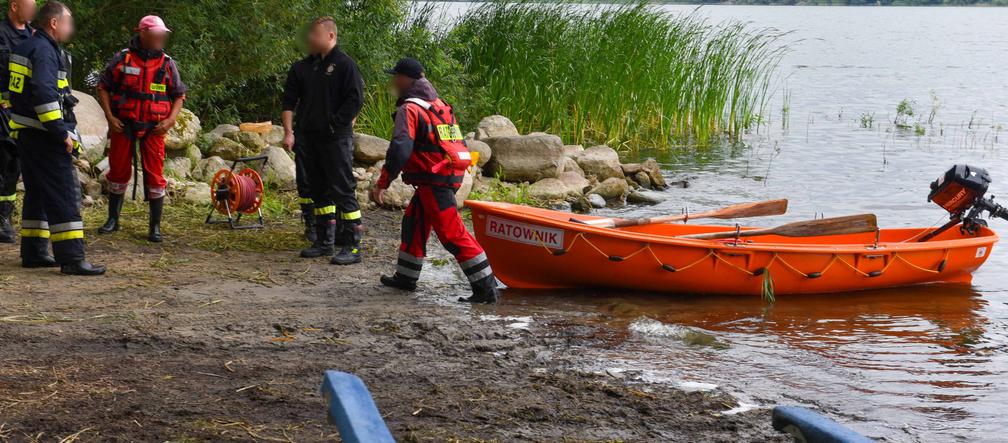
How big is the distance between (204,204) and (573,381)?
225 inches

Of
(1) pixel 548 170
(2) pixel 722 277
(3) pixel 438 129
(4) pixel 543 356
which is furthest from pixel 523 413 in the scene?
(1) pixel 548 170

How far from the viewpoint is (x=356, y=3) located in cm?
1445

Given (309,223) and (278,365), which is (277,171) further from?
(278,365)

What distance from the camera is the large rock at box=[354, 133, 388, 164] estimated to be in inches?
476

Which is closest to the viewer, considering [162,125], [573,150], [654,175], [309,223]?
[162,125]

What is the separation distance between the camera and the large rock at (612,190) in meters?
13.0

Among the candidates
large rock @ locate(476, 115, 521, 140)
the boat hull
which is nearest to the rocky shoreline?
large rock @ locate(476, 115, 521, 140)

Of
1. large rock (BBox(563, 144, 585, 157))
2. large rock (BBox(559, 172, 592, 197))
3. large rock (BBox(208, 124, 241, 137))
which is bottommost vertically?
large rock (BBox(559, 172, 592, 197))

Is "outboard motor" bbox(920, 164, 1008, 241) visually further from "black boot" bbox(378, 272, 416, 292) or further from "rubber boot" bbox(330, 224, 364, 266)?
"rubber boot" bbox(330, 224, 364, 266)

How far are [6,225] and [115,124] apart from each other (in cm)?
115

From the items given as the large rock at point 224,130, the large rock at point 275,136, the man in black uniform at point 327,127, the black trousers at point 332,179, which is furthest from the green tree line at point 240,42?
the black trousers at point 332,179

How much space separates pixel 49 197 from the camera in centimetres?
684

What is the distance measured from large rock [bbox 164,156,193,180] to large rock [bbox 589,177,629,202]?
16.0 ft

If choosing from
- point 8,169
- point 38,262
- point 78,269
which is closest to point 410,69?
point 78,269
